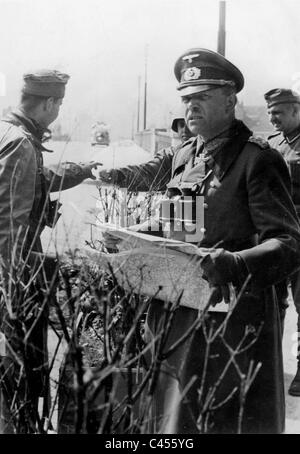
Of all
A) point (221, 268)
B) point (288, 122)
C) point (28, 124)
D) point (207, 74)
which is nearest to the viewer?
point (221, 268)

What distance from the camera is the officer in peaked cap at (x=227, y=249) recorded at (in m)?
2.54

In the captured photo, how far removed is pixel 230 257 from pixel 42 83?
77.2 inches

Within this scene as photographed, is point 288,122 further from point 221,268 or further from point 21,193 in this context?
point 221,268

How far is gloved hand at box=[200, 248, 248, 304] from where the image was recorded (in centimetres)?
243

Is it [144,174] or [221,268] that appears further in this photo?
[144,174]

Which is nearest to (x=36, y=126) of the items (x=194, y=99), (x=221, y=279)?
(x=194, y=99)

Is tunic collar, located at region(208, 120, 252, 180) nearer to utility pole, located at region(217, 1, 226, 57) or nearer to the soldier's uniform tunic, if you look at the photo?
the soldier's uniform tunic

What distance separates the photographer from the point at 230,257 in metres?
2.45

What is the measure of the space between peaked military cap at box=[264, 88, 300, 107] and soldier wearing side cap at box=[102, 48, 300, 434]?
3.26 meters

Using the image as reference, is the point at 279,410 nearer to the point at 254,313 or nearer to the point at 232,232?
the point at 254,313

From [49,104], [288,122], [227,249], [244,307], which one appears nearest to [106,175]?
[49,104]

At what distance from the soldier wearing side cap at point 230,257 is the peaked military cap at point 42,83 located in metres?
1.13

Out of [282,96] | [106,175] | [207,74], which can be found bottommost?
[106,175]
